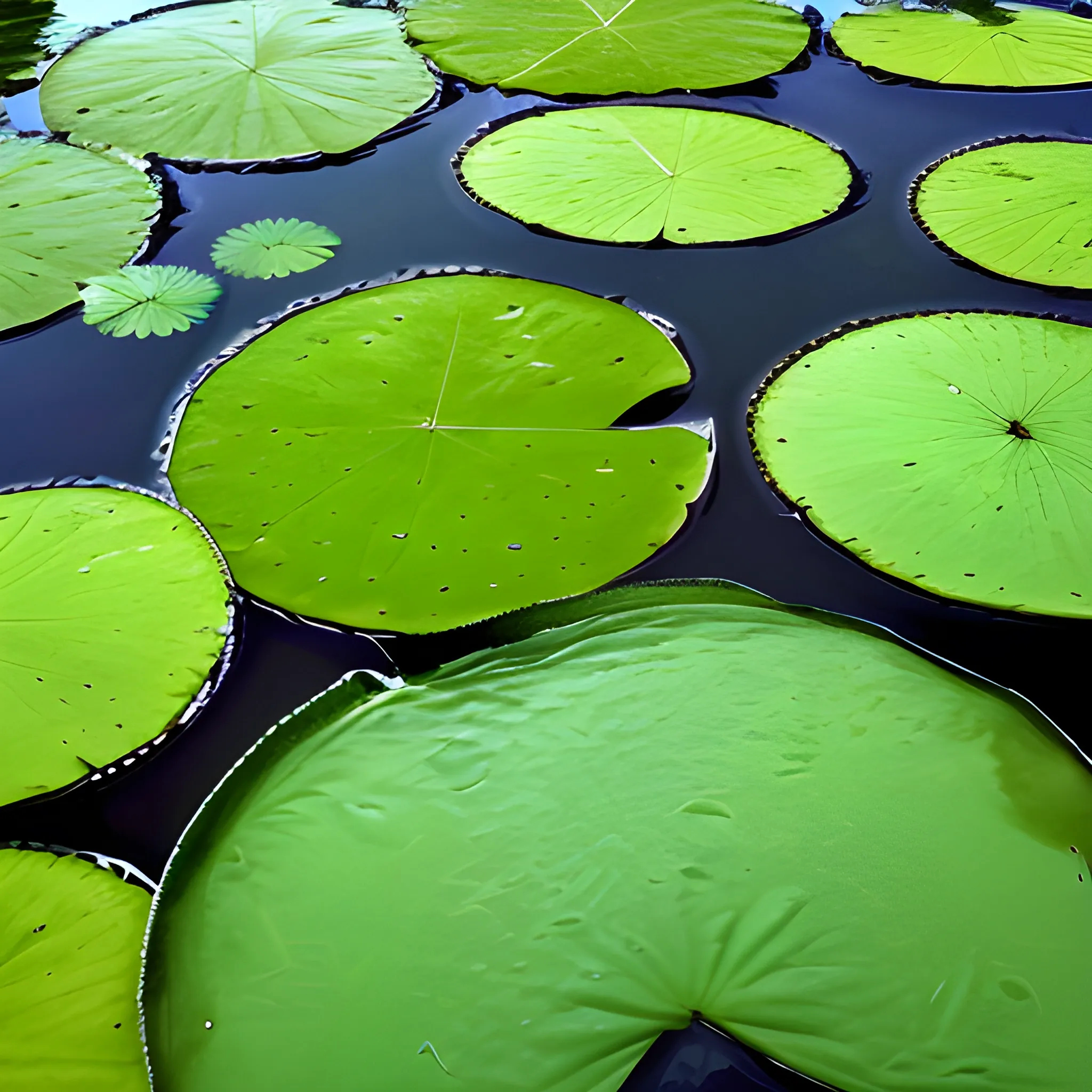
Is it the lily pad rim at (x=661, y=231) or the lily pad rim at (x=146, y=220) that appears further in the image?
the lily pad rim at (x=661, y=231)

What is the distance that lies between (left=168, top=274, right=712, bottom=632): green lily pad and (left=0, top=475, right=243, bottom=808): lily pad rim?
0.7 inches

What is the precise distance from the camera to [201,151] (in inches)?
75.3

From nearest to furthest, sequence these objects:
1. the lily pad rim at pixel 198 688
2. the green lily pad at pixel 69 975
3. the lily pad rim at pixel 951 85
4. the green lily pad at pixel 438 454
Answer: the green lily pad at pixel 69 975, the lily pad rim at pixel 198 688, the green lily pad at pixel 438 454, the lily pad rim at pixel 951 85

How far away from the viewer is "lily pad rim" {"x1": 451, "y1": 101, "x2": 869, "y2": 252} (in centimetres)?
164

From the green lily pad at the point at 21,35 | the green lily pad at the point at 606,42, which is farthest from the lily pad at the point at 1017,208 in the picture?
the green lily pad at the point at 21,35

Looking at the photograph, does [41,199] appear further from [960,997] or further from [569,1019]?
[960,997]

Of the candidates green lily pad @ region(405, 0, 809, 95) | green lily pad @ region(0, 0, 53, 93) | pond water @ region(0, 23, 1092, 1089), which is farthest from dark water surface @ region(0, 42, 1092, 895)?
green lily pad @ region(0, 0, 53, 93)

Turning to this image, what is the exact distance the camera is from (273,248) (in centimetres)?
166

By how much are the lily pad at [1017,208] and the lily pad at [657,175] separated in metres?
0.21

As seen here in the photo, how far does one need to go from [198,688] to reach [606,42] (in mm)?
2055

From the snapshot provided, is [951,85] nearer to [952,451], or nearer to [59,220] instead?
[952,451]

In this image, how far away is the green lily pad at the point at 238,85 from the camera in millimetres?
1950

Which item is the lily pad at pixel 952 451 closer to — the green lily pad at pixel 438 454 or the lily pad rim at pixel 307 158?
the green lily pad at pixel 438 454

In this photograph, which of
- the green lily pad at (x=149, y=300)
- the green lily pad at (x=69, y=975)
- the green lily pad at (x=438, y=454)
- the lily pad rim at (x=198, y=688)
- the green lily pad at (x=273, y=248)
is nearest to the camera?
the green lily pad at (x=69, y=975)
